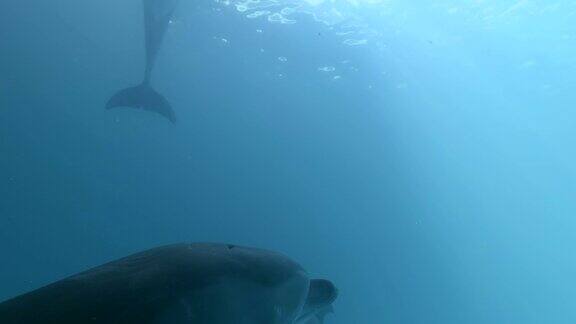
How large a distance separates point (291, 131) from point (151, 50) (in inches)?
693

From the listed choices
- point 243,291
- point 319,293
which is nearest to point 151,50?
point 319,293

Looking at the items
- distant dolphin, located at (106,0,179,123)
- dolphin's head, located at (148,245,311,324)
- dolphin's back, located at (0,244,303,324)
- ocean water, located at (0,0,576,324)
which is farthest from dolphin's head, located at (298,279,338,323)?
ocean water, located at (0,0,576,324)

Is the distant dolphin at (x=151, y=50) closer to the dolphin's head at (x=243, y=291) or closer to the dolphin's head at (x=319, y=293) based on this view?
the dolphin's head at (x=319, y=293)

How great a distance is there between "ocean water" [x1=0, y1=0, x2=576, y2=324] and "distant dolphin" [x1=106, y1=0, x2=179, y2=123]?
612 cm

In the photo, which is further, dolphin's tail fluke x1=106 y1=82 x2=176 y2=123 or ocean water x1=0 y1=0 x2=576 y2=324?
ocean water x1=0 y1=0 x2=576 y2=324

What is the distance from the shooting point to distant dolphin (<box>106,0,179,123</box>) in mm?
15400

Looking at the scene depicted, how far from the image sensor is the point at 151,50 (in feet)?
51.8

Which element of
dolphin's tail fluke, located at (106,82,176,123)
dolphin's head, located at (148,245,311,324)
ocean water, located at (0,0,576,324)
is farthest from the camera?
ocean water, located at (0,0,576,324)

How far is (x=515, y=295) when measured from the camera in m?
62.9

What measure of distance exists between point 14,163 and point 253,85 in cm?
1265

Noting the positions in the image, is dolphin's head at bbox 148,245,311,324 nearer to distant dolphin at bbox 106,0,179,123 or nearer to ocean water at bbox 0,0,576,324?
distant dolphin at bbox 106,0,179,123

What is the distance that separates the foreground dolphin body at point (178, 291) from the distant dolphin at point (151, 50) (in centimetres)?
1354

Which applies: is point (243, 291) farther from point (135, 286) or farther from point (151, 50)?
point (151, 50)

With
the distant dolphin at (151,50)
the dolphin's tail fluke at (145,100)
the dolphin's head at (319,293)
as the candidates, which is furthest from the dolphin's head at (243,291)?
the dolphin's tail fluke at (145,100)
